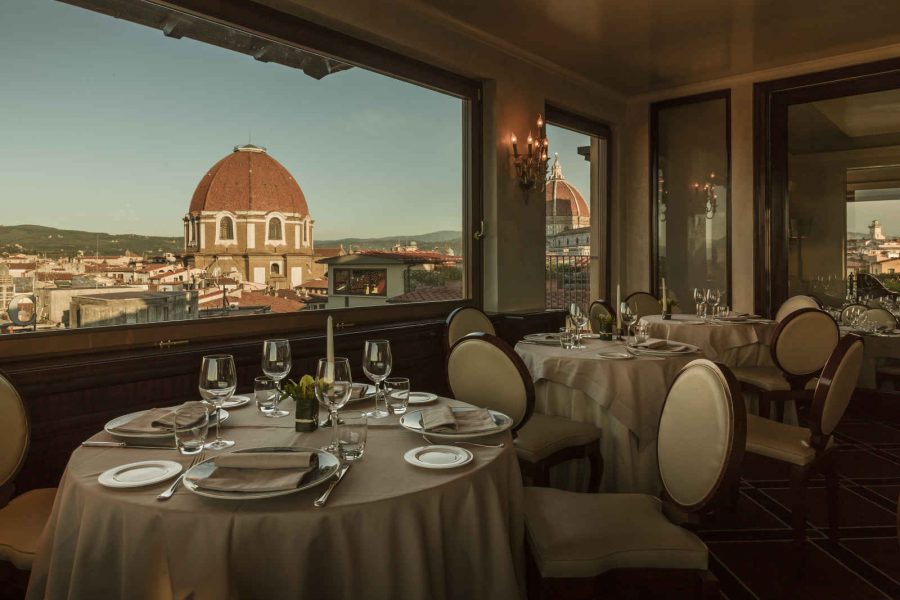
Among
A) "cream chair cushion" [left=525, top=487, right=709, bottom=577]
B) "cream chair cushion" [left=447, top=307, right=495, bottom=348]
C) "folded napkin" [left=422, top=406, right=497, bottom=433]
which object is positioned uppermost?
"cream chair cushion" [left=447, top=307, right=495, bottom=348]

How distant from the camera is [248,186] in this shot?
3.41 metres

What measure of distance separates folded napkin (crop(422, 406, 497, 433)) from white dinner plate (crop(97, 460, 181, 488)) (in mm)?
654

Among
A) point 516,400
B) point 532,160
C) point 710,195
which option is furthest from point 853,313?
point 516,400

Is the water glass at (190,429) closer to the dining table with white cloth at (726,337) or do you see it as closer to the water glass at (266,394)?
the water glass at (266,394)

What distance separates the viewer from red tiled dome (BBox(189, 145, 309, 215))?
3232mm

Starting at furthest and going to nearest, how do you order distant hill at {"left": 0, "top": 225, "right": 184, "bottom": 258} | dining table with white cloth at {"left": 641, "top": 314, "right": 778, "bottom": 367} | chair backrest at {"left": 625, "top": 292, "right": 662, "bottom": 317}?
chair backrest at {"left": 625, "top": 292, "right": 662, "bottom": 317}
dining table with white cloth at {"left": 641, "top": 314, "right": 778, "bottom": 367}
distant hill at {"left": 0, "top": 225, "right": 184, "bottom": 258}

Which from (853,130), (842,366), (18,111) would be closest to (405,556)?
(842,366)

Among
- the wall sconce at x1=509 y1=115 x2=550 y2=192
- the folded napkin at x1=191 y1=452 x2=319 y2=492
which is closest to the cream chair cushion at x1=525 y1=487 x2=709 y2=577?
the folded napkin at x1=191 y1=452 x2=319 y2=492

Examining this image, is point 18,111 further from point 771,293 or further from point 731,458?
point 771,293

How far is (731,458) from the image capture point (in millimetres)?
1572

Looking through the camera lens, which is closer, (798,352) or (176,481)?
(176,481)

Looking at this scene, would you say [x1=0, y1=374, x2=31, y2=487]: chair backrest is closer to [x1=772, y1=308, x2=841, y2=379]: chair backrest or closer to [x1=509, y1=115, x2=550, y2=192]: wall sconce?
[x1=772, y1=308, x2=841, y2=379]: chair backrest

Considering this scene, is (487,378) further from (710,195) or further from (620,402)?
(710,195)

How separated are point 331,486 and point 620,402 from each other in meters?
1.86
